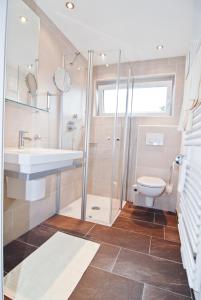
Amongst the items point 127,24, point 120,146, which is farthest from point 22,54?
point 120,146

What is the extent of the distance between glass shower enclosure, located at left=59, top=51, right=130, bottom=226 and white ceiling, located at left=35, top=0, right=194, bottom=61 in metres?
0.24

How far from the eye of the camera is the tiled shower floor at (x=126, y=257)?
1.20 metres

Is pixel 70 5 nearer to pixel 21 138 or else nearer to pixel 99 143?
pixel 21 138

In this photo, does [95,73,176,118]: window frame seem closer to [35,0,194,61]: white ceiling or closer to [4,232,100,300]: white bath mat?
[35,0,194,61]: white ceiling

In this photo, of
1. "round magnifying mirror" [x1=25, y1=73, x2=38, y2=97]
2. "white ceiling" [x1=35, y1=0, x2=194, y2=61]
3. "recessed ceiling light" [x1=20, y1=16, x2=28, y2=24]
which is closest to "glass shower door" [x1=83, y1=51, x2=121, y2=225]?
"white ceiling" [x1=35, y1=0, x2=194, y2=61]

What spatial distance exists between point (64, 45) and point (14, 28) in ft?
2.70

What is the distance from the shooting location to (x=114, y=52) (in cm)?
232

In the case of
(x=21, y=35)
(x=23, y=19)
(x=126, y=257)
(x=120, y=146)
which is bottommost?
(x=126, y=257)

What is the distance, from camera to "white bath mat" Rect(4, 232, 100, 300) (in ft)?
3.75

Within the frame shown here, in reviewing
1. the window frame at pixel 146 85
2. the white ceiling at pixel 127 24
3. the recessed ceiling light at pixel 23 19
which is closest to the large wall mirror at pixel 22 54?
the recessed ceiling light at pixel 23 19

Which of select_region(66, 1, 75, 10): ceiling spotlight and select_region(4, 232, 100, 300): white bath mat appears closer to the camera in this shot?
select_region(4, 232, 100, 300): white bath mat

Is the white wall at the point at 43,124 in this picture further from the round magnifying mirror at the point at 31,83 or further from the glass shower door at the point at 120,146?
the glass shower door at the point at 120,146

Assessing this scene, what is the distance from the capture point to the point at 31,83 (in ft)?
5.81

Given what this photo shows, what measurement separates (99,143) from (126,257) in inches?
61.9
